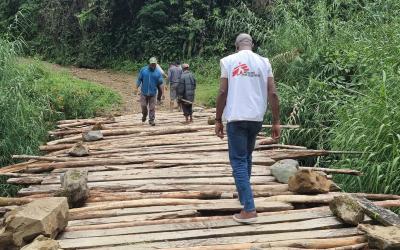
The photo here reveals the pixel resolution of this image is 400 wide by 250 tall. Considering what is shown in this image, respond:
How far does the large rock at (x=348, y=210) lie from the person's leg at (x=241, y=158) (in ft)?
2.33

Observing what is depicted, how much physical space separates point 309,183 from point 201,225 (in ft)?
4.19

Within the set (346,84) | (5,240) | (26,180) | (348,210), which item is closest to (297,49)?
(346,84)

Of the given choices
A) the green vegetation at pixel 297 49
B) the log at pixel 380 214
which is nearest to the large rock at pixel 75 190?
the log at pixel 380 214

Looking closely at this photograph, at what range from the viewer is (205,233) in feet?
12.5

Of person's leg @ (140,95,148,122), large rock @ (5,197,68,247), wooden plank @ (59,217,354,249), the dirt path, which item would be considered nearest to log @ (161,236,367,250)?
wooden plank @ (59,217,354,249)

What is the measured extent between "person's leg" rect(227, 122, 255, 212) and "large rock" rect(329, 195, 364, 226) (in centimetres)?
71

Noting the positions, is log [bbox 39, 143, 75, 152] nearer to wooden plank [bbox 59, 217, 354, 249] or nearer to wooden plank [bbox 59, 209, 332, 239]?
wooden plank [bbox 59, 209, 332, 239]

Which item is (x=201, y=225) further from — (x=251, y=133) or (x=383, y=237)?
(x=383, y=237)

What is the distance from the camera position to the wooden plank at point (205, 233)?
12.0ft

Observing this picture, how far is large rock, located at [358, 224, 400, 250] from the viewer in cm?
329

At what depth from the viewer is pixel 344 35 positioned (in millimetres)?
10070

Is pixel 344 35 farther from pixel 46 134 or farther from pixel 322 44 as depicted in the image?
pixel 46 134

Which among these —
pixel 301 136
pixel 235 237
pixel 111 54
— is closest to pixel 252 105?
pixel 235 237

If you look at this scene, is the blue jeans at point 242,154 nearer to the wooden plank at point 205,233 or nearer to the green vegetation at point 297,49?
the wooden plank at point 205,233
